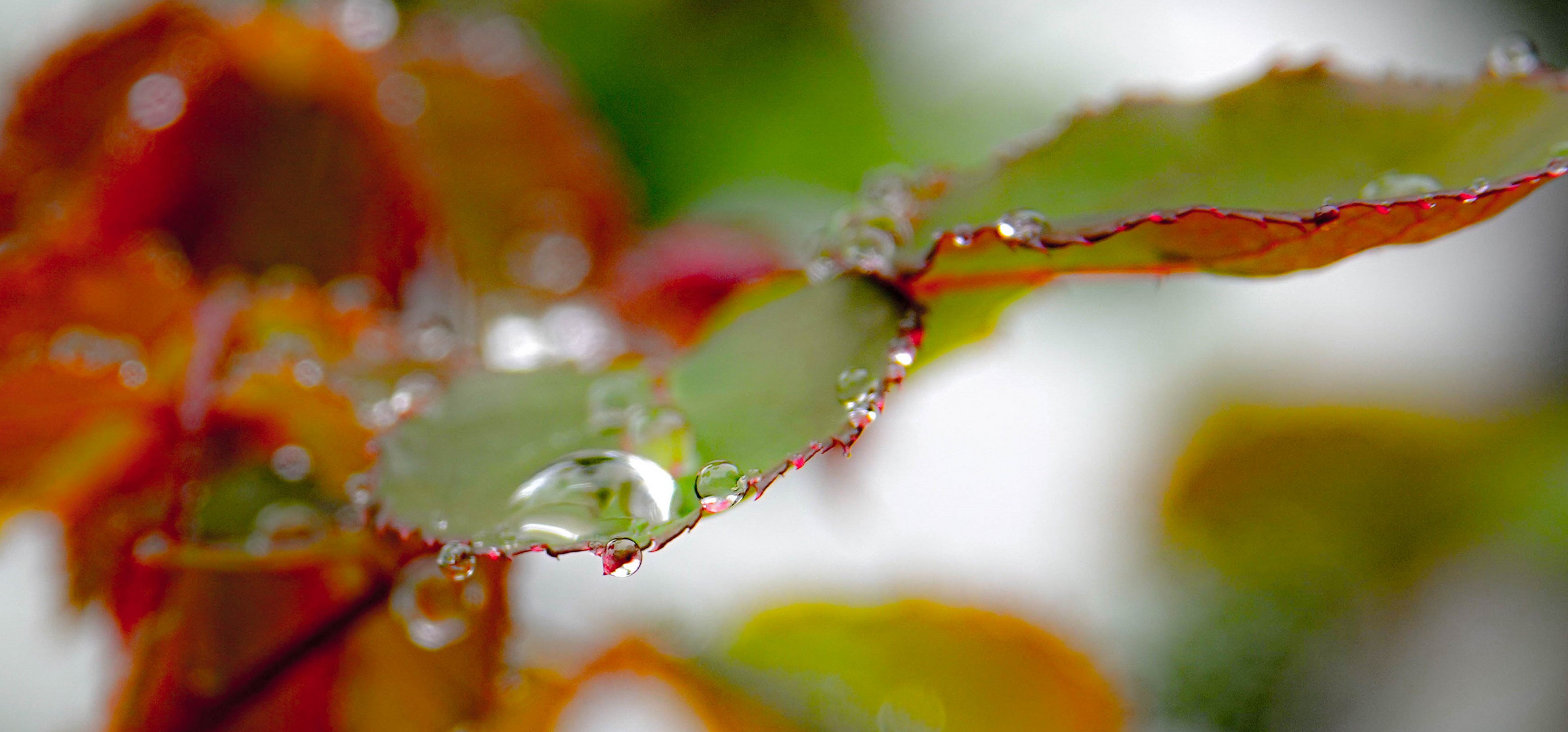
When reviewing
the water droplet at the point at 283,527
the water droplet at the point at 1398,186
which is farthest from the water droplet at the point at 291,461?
the water droplet at the point at 1398,186

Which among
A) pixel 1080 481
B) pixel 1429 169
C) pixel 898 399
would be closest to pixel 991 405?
pixel 1080 481

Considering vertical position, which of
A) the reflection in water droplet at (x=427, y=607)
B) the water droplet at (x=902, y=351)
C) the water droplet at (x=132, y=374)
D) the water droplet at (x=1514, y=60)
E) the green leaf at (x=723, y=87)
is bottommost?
the reflection in water droplet at (x=427, y=607)

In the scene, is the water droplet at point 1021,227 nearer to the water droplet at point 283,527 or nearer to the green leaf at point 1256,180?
the green leaf at point 1256,180

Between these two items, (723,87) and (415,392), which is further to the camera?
(723,87)

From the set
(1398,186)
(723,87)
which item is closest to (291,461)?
(1398,186)

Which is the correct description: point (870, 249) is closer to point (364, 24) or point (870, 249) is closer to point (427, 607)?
point (427, 607)

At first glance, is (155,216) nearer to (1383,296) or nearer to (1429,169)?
Result: (1429,169)

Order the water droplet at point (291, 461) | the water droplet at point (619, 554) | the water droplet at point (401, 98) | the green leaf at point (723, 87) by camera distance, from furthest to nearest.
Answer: the green leaf at point (723, 87), the water droplet at point (401, 98), the water droplet at point (291, 461), the water droplet at point (619, 554)

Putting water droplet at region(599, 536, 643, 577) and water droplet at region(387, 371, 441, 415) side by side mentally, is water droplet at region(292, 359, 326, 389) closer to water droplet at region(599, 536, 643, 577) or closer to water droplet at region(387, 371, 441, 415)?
water droplet at region(387, 371, 441, 415)
